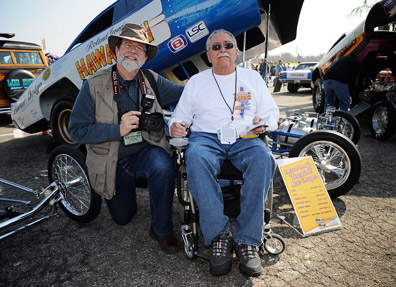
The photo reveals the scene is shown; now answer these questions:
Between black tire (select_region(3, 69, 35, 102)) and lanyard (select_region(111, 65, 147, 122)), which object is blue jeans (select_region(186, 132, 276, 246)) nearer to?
lanyard (select_region(111, 65, 147, 122))

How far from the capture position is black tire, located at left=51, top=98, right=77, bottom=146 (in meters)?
3.90

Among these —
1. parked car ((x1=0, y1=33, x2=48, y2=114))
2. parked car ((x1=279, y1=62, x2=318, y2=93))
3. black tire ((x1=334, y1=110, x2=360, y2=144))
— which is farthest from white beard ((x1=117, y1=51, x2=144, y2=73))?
parked car ((x1=279, y1=62, x2=318, y2=93))

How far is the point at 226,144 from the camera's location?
2.18 meters

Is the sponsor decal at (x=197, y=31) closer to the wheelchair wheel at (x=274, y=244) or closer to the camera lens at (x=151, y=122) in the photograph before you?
the camera lens at (x=151, y=122)

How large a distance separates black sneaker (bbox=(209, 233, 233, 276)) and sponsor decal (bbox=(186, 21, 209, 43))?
2386 mm

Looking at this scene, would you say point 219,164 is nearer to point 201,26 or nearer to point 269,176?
point 269,176

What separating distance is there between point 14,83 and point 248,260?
27.0 ft

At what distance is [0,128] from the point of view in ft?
23.5

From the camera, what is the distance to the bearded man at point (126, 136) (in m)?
2.01

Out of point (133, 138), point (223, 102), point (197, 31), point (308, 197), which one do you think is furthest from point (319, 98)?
point (133, 138)

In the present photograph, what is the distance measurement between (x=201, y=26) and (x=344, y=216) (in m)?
2.60

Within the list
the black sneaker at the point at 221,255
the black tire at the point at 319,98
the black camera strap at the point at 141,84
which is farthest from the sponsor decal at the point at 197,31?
the black tire at the point at 319,98

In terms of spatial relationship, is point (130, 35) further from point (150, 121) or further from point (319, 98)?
point (319, 98)

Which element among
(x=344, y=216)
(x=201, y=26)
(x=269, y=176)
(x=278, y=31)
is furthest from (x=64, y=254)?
(x=278, y=31)
